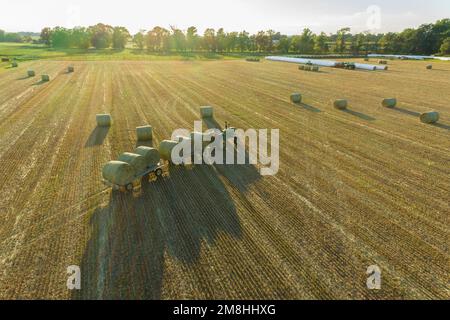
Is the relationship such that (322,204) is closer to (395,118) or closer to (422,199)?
(422,199)

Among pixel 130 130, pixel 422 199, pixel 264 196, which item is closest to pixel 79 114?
pixel 130 130

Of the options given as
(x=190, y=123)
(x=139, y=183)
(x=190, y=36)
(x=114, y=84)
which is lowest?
(x=139, y=183)

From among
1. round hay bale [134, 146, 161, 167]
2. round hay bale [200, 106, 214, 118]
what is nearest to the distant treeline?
round hay bale [200, 106, 214, 118]

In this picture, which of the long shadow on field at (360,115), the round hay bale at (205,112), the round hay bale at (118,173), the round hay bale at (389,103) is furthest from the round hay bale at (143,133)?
the round hay bale at (389,103)

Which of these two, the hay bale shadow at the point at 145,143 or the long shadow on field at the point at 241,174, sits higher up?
the hay bale shadow at the point at 145,143

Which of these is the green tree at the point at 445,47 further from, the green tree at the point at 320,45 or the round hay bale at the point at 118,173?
the round hay bale at the point at 118,173

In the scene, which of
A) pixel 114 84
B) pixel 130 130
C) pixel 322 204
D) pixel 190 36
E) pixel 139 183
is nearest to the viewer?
pixel 322 204

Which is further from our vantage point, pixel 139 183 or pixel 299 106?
pixel 299 106

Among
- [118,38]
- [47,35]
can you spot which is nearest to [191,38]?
[118,38]
